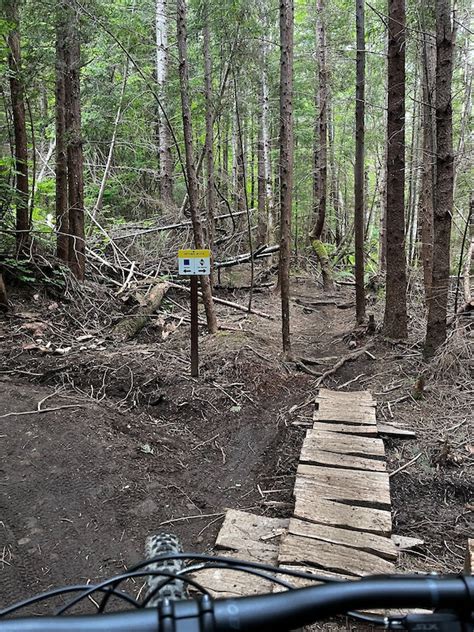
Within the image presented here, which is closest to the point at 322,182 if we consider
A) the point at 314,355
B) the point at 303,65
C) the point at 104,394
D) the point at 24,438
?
the point at 303,65

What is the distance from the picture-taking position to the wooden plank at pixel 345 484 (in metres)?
3.69

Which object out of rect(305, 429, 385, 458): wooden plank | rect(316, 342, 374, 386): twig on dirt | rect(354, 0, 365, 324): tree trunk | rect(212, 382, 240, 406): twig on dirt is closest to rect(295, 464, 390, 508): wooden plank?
rect(305, 429, 385, 458): wooden plank

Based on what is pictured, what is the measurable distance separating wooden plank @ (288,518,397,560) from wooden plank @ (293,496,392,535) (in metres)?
0.06

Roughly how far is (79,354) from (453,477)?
5207 millimetres

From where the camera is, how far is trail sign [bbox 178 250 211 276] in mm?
6215

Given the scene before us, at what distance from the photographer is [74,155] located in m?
8.38

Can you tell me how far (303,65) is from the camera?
55.7 feet

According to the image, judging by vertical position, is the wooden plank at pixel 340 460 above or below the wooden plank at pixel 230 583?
above

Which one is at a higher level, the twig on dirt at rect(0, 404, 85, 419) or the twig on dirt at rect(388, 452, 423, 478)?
the twig on dirt at rect(0, 404, 85, 419)

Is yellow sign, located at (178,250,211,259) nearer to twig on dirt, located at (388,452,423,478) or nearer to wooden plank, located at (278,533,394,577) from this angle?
twig on dirt, located at (388,452,423,478)

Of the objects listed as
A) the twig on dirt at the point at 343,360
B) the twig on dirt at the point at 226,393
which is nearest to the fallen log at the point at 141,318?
the twig on dirt at the point at 226,393

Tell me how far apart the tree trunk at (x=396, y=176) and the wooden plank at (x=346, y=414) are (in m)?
2.82

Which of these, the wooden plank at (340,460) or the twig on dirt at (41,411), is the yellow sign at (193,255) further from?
the wooden plank at (340,460)

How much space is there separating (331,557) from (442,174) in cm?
499
